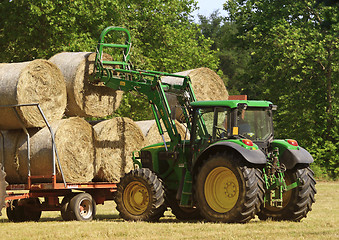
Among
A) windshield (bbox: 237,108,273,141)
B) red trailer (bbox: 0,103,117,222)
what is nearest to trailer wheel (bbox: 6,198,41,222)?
red trailer (bbox: 0,103,117,222)

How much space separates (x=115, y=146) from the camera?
13.7 m

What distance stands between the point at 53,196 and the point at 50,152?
3.56ft

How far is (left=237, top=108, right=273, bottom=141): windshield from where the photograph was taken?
1131 centimetres

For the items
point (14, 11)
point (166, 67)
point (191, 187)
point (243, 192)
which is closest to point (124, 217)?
point (191, 187)

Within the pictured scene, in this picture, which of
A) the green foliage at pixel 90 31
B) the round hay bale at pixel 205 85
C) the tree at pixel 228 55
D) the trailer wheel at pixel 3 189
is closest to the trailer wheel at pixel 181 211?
the trailer wheel at pixel 3 189

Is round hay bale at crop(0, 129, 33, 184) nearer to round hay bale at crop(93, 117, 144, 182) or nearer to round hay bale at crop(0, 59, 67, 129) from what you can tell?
round hay bale at crop(0, 59, 67, 129)

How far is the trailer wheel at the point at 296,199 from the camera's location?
1139cm

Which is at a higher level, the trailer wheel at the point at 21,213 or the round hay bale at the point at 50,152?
the round hay bale at the point at 50,152

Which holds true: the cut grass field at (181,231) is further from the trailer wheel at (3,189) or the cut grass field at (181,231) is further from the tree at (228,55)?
the tree at (228,55)

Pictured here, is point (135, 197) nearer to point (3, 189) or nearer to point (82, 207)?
point (82, 207)

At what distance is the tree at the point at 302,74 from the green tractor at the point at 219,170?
18.9 m

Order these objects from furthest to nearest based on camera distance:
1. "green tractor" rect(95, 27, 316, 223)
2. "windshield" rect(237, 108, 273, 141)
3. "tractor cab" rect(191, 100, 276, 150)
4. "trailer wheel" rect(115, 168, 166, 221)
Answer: "trailer wheel" rect(115, 168, 166, 221) → "windshield" rect(237, 108, 273, 141) → "tractor cab" rect(191, 100, 276, 150) → "green tractor" rect(95, 27, 316, 223)

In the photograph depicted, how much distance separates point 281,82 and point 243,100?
70.7 feet

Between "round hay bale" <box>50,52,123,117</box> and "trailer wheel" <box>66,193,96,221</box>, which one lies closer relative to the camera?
"trailer wheel" <box>66,193,96,221</box>
